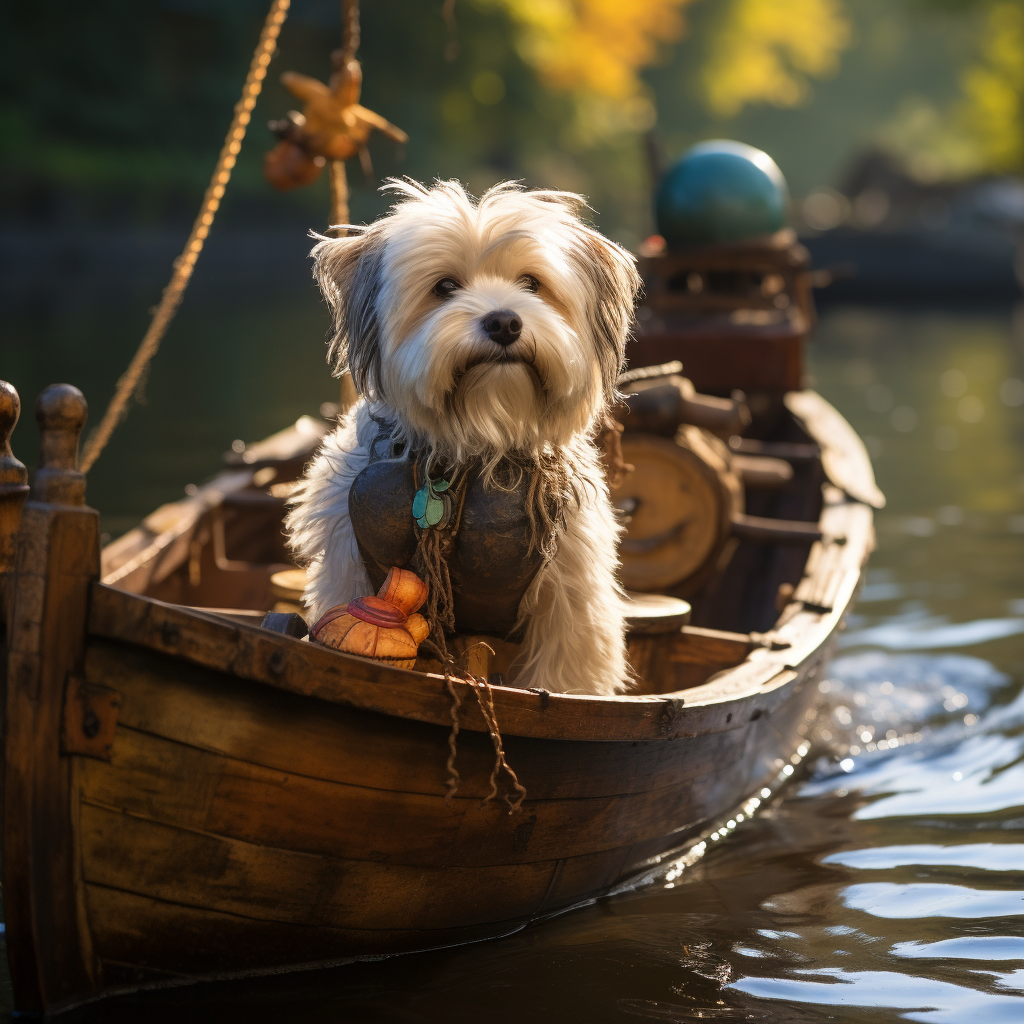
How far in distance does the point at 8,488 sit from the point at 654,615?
2.00 metres

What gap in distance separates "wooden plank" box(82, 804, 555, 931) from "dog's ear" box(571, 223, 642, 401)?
1315 mm

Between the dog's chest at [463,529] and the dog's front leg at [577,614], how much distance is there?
0.49 ft

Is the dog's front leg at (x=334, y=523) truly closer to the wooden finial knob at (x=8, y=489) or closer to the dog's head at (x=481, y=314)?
the dog's head at (x=481, y=314)

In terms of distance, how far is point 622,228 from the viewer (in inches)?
1857

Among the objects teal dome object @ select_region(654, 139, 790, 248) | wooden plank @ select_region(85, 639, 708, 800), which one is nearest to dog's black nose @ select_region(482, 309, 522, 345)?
wooden plank @ select_region(85, 639, 708, 800)

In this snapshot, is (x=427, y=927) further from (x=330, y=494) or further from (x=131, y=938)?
(x=330, y=494)

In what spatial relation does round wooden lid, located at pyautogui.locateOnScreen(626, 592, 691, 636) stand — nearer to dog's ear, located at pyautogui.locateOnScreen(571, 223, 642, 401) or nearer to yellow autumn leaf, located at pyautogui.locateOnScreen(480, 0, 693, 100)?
dog's ear, located at pyautogui.locateOnScreen(571, 223, 642, 401)

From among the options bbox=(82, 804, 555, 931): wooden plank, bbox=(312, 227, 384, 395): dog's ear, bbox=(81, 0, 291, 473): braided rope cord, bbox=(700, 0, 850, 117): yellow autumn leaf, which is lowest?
bbox=(82, 804, 555, 931): wooden plank

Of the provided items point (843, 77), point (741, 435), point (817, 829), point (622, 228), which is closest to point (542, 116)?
point (622, 228)

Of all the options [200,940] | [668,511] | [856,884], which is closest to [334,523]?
[200,940]

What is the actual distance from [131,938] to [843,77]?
80.2m

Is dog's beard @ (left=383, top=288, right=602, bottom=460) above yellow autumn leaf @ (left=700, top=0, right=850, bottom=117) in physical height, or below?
below

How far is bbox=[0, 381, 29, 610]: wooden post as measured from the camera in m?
2.97

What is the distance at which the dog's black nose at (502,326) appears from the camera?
2.79m
